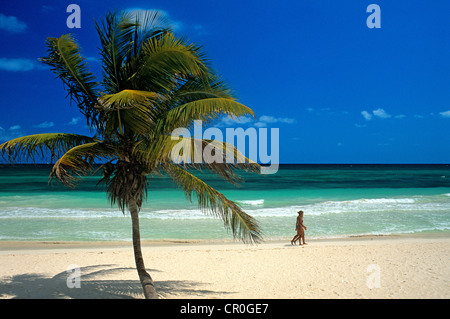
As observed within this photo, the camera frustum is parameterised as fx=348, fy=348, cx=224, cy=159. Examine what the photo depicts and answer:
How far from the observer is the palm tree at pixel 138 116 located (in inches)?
213

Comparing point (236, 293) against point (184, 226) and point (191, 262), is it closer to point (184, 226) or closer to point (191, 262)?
point (191, 262)

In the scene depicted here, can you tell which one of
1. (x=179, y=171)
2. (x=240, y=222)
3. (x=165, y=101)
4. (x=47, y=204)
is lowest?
(x=47, y=204)

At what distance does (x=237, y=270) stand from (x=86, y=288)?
142 inches

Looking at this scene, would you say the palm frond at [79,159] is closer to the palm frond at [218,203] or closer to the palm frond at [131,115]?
the palm frond at [131,115]

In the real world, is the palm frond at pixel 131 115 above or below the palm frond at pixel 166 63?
below

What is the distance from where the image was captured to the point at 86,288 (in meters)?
7.34

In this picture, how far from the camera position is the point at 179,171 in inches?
232

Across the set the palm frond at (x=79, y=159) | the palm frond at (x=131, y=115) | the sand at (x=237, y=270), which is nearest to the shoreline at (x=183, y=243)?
the sand at (x=237, y=270)

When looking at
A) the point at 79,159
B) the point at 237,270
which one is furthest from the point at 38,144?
the point at 237,270

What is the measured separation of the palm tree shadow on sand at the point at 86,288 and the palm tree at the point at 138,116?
1330 millimetres

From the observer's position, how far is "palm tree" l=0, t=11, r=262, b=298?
5410 millimetres
